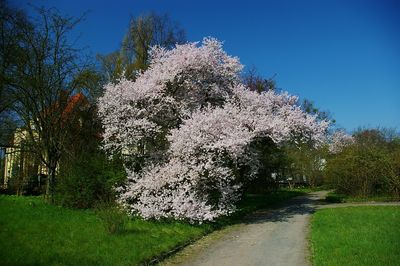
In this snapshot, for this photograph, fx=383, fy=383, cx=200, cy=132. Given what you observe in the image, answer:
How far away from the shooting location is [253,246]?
11.0 m

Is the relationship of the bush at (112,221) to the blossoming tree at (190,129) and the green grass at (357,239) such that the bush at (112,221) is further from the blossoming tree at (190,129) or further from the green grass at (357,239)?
the green grass at (357,239)

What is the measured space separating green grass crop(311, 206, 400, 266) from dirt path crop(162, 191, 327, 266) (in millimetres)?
521

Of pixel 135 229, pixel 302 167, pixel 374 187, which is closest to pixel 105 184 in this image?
pixel 135 229

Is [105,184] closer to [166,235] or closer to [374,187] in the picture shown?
[166,235]

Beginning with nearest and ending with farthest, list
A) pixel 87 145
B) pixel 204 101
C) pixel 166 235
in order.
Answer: pixel 166 235 → pixel 204 101 → pixel 87 145

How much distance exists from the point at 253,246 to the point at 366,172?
16.8m

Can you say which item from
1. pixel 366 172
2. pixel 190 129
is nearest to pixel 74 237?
pixel 190 129

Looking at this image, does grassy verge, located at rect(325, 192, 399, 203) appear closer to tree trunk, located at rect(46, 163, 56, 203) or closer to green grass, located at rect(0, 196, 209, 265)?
green grass, located at rect(0, 196, 209, 265)

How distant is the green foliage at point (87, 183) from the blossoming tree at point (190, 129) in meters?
0.62

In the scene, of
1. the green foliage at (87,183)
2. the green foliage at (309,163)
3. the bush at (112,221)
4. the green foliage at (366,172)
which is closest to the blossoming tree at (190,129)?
the green foliage at (87,183)

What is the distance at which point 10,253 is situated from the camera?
25.9 feet

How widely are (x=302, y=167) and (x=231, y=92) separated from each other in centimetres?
2735

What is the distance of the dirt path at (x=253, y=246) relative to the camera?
9.34 metres

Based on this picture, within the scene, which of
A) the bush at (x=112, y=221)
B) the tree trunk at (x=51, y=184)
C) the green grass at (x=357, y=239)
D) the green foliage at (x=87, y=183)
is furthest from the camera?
the tree trunk at (x=51, y=184)
